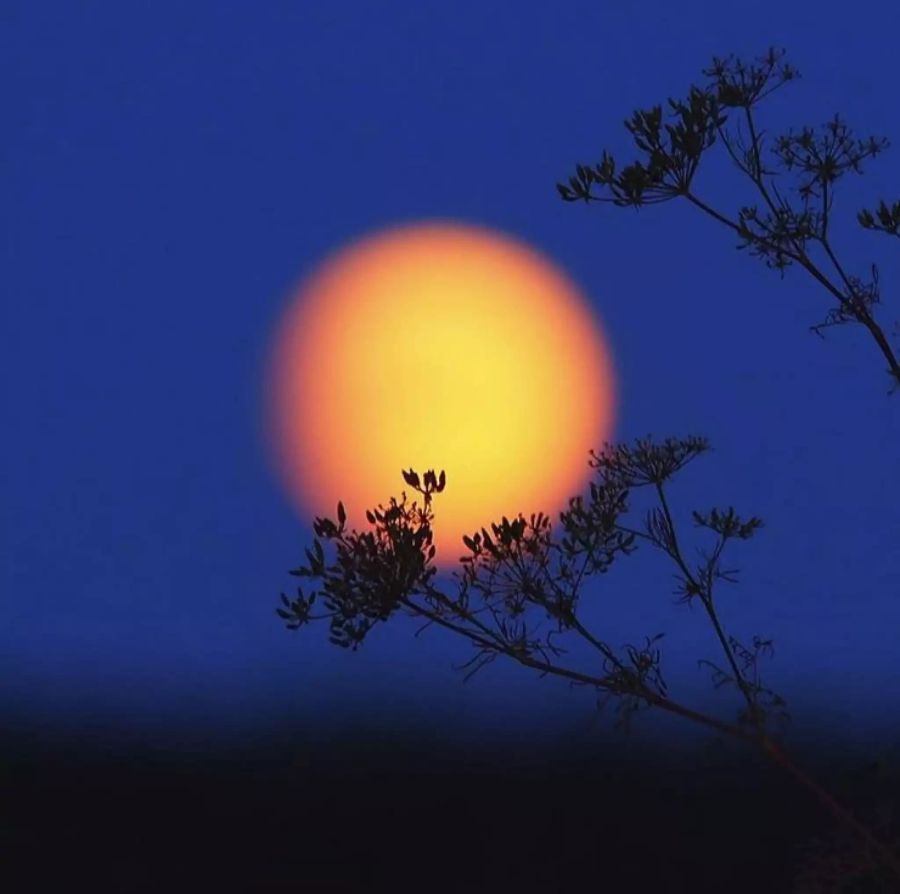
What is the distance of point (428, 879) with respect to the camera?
865 inches

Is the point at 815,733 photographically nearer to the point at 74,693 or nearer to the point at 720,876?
the point at 720,876

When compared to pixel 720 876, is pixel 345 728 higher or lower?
higher

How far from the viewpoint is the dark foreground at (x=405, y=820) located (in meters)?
21.0

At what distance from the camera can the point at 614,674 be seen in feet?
27.2

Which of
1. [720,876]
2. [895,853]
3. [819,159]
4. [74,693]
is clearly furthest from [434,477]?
[74,693]

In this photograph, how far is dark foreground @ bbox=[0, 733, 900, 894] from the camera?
21.0m

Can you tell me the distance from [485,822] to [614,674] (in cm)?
1546

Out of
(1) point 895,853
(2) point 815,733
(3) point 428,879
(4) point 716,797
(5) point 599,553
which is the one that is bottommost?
(1) point 895,853

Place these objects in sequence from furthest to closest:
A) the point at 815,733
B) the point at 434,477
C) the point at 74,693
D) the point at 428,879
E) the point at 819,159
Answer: the point at 74,693 → the point at 815,733 → the point at 428,879 → the point at 819,159 → the point at 434,477

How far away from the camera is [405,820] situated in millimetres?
23438

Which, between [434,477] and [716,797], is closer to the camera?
[434,477]

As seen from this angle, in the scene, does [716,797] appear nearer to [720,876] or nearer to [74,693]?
[720,876]

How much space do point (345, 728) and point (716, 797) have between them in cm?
806

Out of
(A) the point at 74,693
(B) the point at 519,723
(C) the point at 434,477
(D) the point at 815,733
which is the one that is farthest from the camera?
(A) the point at 74,693
